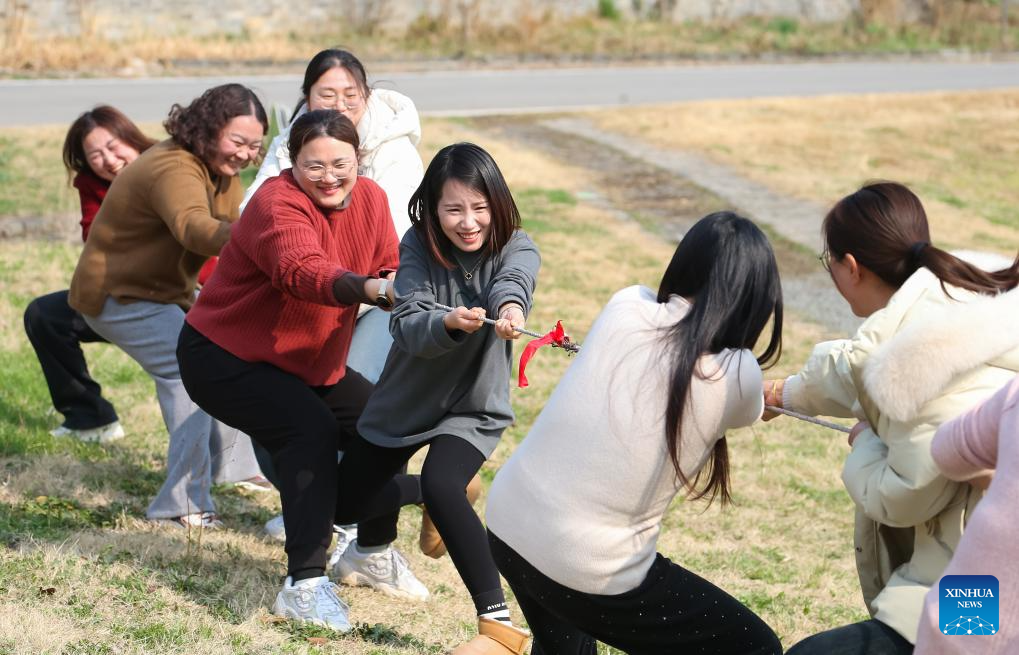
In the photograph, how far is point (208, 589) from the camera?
4.50 m

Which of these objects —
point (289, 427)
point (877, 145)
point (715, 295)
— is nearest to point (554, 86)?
point (877, 145)

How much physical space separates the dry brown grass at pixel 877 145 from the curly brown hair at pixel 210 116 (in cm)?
794

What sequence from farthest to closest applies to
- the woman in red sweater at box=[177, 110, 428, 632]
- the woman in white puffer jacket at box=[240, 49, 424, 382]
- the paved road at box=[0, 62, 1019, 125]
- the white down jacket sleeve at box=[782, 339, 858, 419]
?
the paved road at box=[0, 62, 1019, 125] < the woman in white puffer jacket at box=[240, 49, 424, 382] < the woman in red sweater at box=[177, 110, 428, 632] < the white down jacket sleeve at box=[782, 339, 858, 419]

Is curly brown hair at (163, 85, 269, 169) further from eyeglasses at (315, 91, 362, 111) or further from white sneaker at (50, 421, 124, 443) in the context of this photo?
white sneaker at (50, 421, 124, 443)

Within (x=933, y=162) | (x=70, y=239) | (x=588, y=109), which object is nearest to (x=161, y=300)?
(x=70, y=239)

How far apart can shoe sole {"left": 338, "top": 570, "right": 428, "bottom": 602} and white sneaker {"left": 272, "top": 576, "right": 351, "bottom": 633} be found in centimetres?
40

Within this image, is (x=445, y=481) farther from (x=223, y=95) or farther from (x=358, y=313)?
(x=223, y=95)

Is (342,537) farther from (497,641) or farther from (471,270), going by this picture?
(471,270)

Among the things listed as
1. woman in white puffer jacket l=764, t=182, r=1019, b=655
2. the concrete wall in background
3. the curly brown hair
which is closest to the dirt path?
the curly brown hair

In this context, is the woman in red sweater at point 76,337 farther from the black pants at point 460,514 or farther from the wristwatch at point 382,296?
the black pants at point 460,514

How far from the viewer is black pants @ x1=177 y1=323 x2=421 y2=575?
4184 mm

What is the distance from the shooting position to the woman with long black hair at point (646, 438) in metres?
2.89

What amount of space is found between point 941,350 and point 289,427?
2.26 meters

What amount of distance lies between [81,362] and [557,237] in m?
5.26
